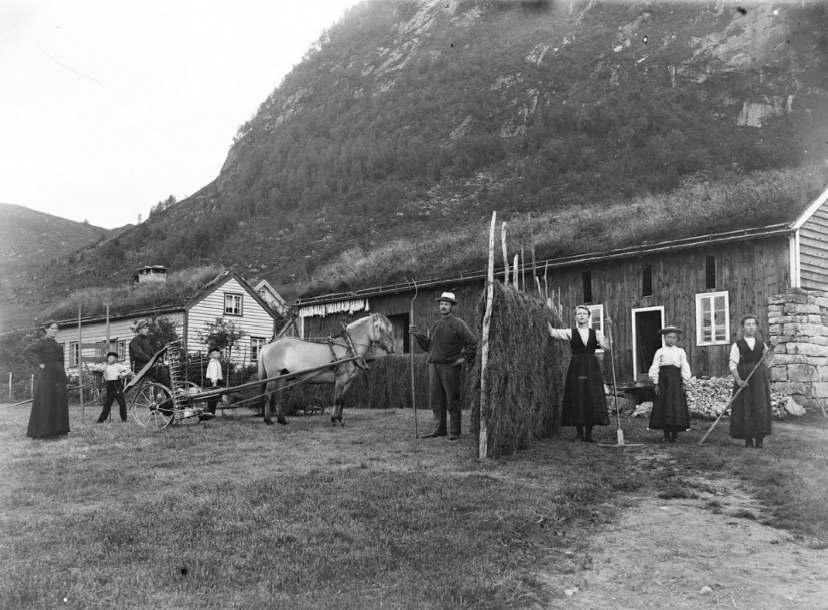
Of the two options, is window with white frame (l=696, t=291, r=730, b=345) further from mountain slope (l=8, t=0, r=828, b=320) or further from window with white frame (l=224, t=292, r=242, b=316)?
mountain slope (l=8, t=0, r=828, b=320)

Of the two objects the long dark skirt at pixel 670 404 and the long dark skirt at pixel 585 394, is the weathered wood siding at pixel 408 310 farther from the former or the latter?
the long dark skirt at pixel 585 394

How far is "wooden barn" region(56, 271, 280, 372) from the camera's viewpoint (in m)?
38.1

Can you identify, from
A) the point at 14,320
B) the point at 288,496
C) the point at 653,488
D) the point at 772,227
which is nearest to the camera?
the point at 288,496

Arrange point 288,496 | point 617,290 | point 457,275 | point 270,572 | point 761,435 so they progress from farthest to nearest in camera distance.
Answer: point 457,275 → point 617,290 → point 761,435 → point 288,496 → point 270,572

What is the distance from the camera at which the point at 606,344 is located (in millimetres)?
11266

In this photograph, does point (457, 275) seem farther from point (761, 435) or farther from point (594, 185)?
point (594, 185)

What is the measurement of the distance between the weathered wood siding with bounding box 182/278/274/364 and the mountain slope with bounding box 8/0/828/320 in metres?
6.19

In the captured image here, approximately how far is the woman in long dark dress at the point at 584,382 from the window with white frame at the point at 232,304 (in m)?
31.3

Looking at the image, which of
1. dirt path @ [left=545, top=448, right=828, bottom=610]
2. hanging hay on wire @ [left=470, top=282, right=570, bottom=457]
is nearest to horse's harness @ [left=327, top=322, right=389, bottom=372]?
hanging hay on wire @ [left=470, top=282, right=570, bottom=457]

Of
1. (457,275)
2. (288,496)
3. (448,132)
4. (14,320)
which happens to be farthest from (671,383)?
(448,132)

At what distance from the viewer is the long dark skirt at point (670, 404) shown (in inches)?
432

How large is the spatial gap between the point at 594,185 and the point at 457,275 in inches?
1493

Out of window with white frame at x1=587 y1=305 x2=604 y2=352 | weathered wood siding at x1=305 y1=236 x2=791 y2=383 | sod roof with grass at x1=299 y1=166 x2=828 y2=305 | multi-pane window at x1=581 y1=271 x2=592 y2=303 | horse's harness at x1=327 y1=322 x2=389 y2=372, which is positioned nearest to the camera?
horse's harness at x1=327 y1=322 x2=389 y2=372

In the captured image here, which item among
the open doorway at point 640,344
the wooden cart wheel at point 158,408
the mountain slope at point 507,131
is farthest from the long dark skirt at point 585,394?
the mountain slope at point 507,131
